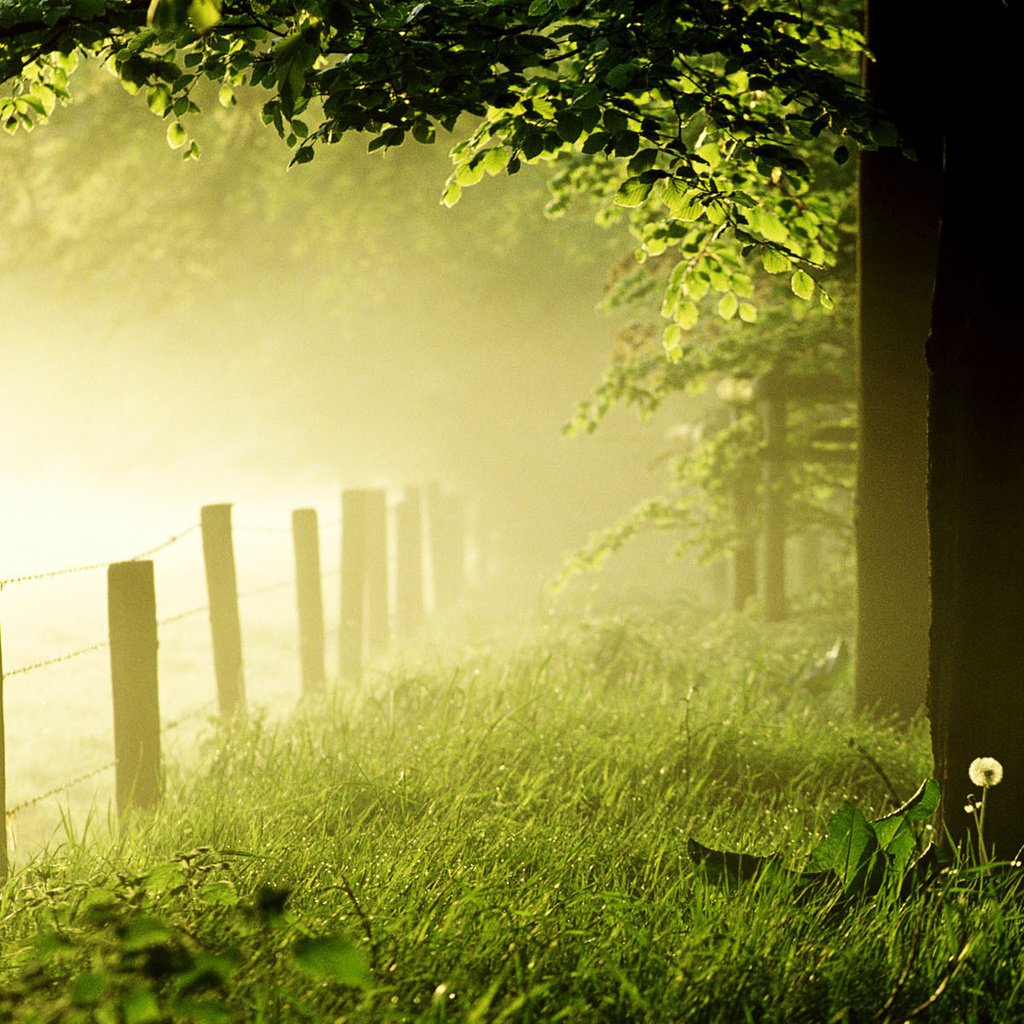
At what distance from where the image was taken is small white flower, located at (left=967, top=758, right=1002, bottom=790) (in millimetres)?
3027

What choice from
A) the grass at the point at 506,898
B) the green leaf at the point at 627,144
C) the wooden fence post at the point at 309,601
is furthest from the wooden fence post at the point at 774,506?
the green leaf at the point at 627,144

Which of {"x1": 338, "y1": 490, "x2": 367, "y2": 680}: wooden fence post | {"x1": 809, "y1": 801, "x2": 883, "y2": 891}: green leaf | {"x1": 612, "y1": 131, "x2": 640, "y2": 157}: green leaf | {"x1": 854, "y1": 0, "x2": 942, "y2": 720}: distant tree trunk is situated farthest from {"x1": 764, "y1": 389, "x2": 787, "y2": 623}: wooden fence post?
{"x1": 809, "y1": 801, "x2": 883, "y2": 891}: green leaf

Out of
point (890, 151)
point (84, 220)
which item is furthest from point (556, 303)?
point (890, 151)

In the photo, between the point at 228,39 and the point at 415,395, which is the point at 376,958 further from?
the point at 415,395

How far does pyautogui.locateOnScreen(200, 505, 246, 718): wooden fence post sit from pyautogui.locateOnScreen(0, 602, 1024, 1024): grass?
1.43 metres

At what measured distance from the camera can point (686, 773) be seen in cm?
434

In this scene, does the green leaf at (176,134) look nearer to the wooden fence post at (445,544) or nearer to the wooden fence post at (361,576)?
the wooden fence post at (361,576)

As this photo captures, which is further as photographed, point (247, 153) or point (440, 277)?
point (440, 277)

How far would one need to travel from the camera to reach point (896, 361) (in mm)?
4988

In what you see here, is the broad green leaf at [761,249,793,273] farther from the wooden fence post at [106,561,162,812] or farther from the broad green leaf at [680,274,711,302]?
the wooden fence post at [106,561,162,812]

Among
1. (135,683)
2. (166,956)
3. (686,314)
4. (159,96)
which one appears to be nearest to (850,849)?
(166,956)

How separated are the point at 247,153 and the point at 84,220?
225 cm

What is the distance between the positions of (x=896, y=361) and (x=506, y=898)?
327 centimetres

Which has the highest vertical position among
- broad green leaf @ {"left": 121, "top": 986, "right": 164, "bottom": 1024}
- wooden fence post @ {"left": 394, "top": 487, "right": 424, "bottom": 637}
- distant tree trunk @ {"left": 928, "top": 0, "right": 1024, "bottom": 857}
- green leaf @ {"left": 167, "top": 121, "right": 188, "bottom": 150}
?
green leaf @ {"left": 167, "top": 121, "right": 188, "bottom": 150}
